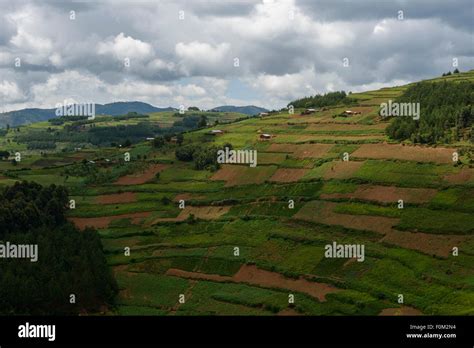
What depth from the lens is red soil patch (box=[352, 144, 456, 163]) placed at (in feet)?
295

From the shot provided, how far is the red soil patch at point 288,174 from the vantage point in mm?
100738

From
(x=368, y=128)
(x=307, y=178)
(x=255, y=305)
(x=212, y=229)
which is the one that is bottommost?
(x=255, y=305)

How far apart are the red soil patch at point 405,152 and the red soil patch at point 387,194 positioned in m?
9.34

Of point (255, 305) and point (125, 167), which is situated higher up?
point (125, 167)

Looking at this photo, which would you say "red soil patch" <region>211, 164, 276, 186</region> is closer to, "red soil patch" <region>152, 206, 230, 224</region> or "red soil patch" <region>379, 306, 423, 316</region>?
"red soil patch" <region>152, 206, 230, 224</region>

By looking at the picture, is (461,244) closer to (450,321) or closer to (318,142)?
(450,321)

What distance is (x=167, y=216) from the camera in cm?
9738

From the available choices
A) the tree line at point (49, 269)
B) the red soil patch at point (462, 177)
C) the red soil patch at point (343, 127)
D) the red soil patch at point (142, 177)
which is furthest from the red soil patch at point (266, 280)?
the red soil patch at point (343, 127)

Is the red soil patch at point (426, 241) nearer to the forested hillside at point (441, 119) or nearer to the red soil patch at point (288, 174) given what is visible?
the red soil patch at point (288, 174)

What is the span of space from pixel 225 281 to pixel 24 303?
23325mm

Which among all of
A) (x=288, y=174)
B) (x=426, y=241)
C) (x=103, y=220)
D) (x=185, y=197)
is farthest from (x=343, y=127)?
(x=426, y=241)

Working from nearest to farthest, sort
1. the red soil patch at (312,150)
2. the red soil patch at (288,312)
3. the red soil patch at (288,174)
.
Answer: the red soil patch at (288,312)
the red soil patch at (288,174)
the red soil patch at (312,150)

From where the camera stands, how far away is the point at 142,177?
11969cm

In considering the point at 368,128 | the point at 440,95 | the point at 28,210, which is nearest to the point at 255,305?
the point at 28,210
